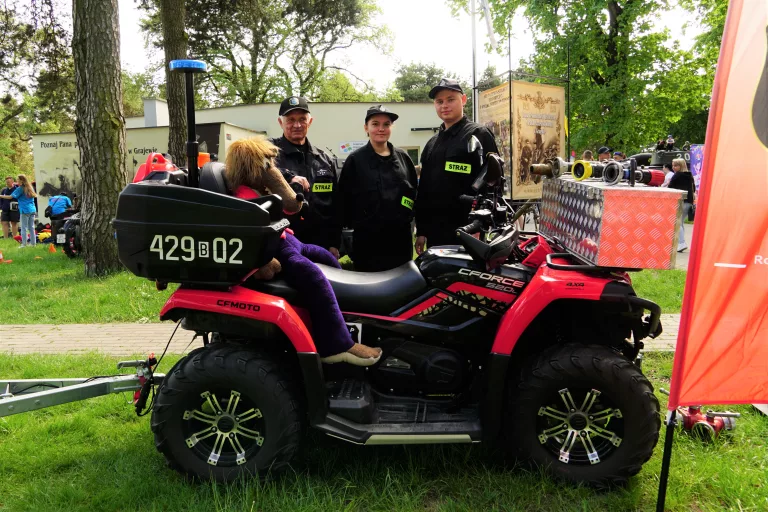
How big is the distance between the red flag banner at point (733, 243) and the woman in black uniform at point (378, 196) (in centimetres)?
248

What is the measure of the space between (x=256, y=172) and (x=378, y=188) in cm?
165

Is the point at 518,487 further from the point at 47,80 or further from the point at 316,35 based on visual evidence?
the point at 316,35

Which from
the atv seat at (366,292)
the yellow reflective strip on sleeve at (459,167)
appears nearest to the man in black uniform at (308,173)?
the yellow reflective strip on sleeve at (459,167)

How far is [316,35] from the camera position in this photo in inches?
1308

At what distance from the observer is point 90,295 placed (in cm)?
731

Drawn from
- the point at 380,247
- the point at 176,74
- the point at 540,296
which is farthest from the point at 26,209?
the point at 540,296

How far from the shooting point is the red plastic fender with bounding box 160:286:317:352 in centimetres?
269

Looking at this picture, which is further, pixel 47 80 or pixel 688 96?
pixel 688 96

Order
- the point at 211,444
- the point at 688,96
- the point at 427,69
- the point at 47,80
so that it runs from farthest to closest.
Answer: the point at 427,69 → the point at 688,96 → the point at 47,80 → the point at 211,444

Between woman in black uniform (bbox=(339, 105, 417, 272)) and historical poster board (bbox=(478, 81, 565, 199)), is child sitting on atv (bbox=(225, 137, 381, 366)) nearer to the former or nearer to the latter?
woman in black uniform (bbox=(339, 105, 417, 272))

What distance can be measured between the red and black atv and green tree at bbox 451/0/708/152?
18492 millimetres

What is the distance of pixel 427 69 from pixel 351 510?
5937 centimetres

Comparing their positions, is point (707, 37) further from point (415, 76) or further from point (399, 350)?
point (415, 76)

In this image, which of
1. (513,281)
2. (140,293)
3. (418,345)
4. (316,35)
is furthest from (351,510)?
(316,35)
